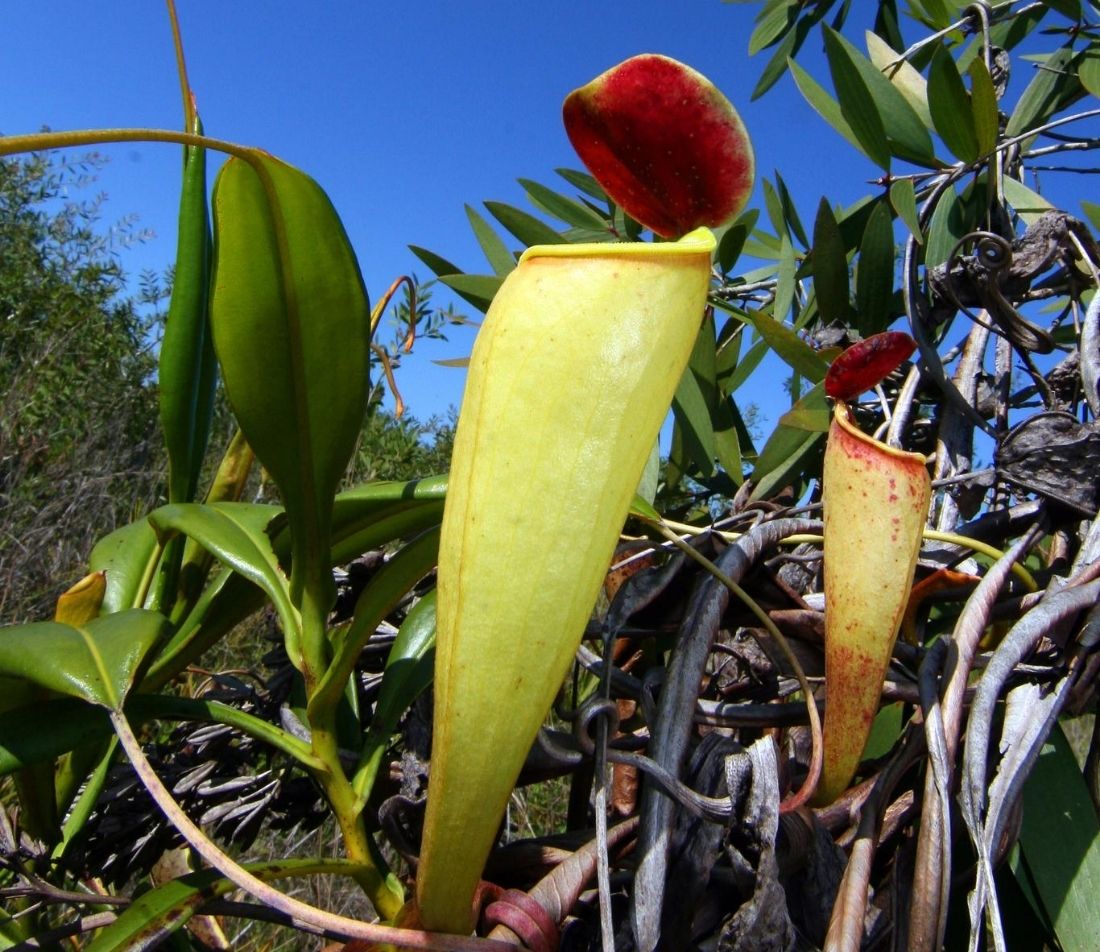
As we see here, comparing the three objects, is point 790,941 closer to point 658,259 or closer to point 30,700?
point 658,259

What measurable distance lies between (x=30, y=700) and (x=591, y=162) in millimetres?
444

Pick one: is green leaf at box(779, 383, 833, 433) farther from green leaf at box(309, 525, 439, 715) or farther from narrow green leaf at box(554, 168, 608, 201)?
narrow green leaf at box(554, 168, 608, 201)

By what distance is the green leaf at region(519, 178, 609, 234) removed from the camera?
119 centimetres

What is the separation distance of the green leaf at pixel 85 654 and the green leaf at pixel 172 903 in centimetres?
12

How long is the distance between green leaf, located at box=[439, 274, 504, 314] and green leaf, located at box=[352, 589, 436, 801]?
1.41 feet

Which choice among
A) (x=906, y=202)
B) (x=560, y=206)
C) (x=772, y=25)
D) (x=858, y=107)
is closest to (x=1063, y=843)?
(x=906, y=202)

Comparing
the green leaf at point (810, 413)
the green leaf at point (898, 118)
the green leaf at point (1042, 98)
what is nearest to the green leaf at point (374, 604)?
the green leaf at point (810, 413)

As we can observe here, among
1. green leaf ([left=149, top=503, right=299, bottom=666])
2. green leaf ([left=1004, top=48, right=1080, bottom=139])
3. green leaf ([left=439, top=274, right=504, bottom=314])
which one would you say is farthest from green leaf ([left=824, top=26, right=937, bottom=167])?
green leaf ([left=149, top=503, right=299, bottom=666])

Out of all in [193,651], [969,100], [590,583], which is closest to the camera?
[590,583]

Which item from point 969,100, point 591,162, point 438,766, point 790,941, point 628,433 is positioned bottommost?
point 790,941

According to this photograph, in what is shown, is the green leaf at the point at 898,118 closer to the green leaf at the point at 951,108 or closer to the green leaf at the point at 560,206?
the green leaf at the point at 951,108

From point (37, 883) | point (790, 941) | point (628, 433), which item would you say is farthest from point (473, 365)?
point (37, 883)

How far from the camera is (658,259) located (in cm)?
38

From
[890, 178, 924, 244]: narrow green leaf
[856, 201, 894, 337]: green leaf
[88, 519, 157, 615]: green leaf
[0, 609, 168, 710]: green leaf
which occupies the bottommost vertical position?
[0, 609, 168, 710]: green leaf
